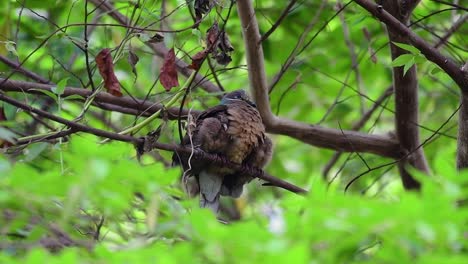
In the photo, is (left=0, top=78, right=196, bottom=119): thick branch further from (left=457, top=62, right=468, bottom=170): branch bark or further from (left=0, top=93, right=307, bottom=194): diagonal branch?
(left=457, top=62, right=468, bottom=170): branch bark

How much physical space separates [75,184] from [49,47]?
3424 mm

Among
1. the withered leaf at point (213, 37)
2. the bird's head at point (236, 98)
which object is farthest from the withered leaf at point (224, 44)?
the bird's head at point (236, 98)

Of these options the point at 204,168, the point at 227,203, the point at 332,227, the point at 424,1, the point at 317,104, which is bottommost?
the point at 227,203

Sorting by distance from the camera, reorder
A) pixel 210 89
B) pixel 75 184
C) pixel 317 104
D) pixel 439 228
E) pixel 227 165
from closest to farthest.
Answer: pixel 439 228, pixel 75 184, pixel 227 165, pixel 210 89, pixel 317 104

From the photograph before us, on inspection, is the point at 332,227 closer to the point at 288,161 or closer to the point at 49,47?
the point at 49,47

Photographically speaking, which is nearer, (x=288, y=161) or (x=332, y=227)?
(x=332, y=227)

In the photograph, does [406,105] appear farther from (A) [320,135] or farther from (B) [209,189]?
(B) [209,189]

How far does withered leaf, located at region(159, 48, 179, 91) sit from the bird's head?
0.95 m

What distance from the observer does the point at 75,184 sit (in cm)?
187

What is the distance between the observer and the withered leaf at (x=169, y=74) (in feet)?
12.3

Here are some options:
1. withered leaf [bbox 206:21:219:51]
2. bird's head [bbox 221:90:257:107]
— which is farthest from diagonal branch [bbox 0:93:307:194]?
withered leaf [bbox 206:21:219:51]

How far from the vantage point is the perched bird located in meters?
4.48

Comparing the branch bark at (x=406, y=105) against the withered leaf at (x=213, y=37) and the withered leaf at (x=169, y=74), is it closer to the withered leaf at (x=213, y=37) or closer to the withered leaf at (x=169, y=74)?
the withered leaf at (x=213, y=37)

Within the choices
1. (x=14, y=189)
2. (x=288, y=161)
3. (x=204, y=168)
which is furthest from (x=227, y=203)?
(x=14, y=189)
